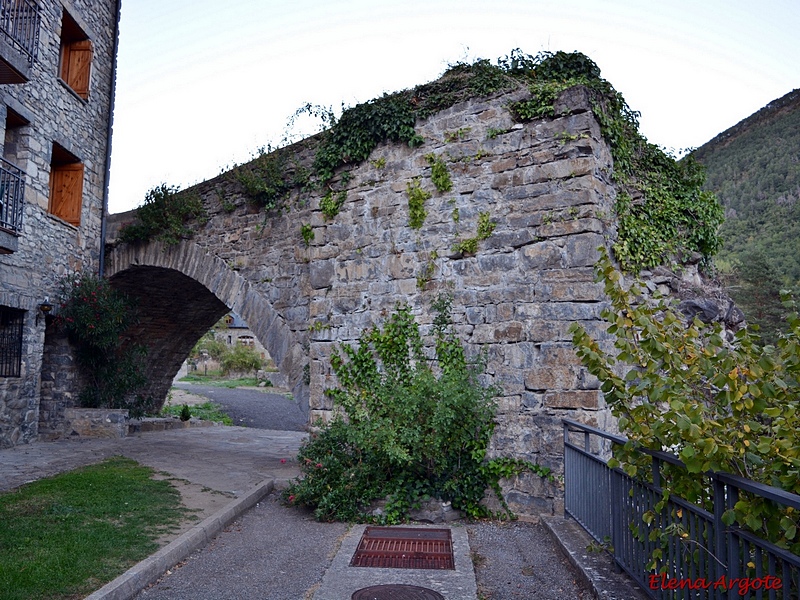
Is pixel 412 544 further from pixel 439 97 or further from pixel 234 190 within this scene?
pixel 234 190

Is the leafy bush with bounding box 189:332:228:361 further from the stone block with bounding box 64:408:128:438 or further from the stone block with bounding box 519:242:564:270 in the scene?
the stone block with bounding box 519:242:564:270

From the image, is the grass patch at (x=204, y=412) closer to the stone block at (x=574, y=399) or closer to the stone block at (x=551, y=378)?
the stone block at (x=551, y=378)

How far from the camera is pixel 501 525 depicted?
5711 mm

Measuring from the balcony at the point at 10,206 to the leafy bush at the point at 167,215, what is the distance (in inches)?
Answer: 77.1

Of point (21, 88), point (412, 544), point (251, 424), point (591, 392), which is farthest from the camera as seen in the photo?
point (251, 424)

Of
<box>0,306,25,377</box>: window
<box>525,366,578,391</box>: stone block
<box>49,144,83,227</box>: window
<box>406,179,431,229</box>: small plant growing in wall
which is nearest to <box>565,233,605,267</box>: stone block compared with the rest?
<box>525,366,578,391</box>: stone block

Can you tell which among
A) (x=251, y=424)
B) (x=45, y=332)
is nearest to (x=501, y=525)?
(x=45, y=332)

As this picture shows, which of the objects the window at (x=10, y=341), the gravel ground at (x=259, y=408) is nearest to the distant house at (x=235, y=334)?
the gravel ground at (x=259, y=408)

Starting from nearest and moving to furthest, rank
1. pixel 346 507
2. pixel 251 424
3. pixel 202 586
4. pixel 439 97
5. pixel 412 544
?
pixel 202 586
pixel 412 544
pixel 346 507
pixel 439 97
pixel 251 424

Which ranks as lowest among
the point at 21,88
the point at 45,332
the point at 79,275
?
the point at 45,332

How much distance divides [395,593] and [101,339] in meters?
9.08

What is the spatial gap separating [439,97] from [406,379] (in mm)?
2975

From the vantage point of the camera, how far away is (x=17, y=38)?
929 cm
